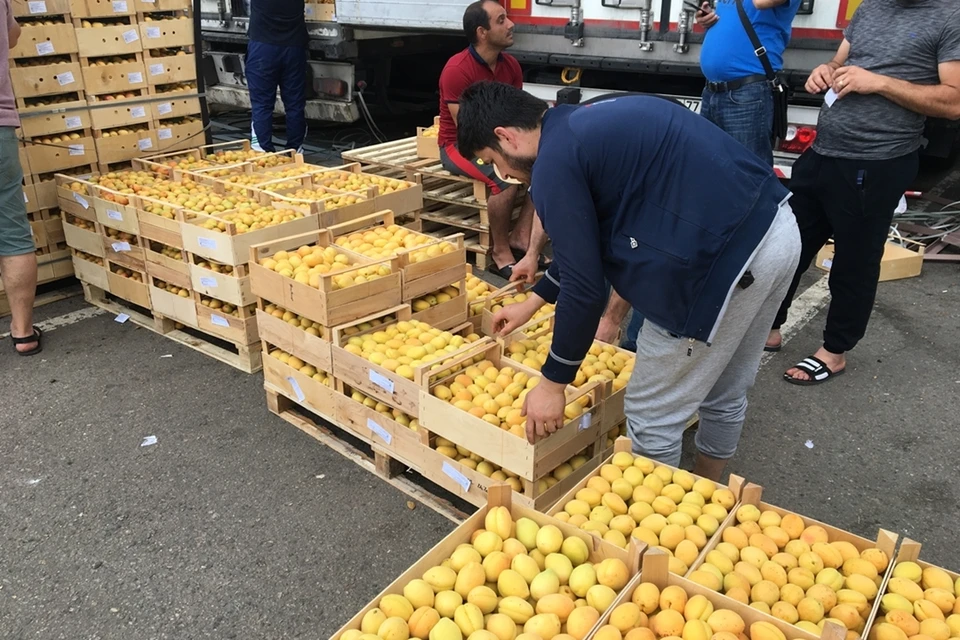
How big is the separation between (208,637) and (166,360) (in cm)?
252

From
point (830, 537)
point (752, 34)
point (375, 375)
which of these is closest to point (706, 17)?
point (752, 34)

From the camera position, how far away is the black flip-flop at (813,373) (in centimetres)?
462

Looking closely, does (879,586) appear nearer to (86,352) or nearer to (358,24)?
(86,352)

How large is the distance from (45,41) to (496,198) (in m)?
3.44

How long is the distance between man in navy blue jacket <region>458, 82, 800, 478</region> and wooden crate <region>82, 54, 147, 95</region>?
4.57 m

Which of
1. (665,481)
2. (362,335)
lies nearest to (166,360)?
(362,335)

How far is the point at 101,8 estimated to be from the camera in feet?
19.3

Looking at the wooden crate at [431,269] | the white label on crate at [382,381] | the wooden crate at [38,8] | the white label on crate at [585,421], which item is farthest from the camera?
the wooden crate at [38,8]

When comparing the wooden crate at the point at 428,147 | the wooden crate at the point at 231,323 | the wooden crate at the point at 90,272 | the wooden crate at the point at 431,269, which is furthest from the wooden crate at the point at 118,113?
the wooden crate at the point at 431,269

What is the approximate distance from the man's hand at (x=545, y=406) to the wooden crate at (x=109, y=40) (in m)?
4.95

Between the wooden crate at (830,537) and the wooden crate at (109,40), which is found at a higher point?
the wooden crate at (109,40)

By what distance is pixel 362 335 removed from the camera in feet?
13.0

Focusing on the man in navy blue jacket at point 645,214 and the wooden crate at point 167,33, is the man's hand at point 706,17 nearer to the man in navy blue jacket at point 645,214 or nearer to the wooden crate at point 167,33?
the man in navy blue jacket at point 645,214

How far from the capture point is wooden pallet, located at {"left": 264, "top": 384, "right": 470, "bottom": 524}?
11.7 ft
